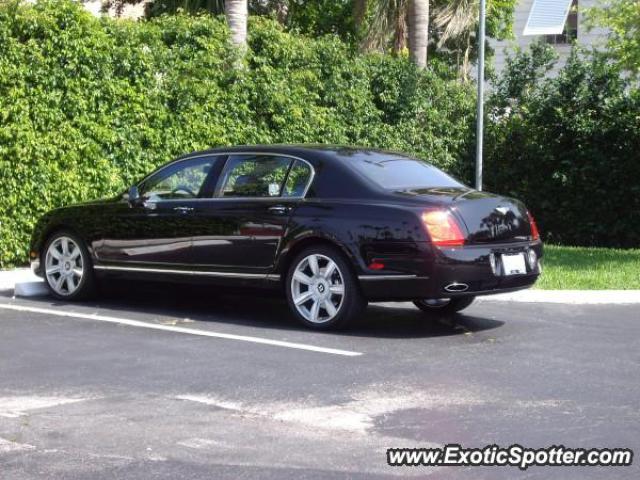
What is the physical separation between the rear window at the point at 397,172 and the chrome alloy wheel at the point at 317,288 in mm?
838

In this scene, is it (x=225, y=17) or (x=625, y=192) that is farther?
(x=625, y=192)

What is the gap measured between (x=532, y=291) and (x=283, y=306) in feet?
8.83

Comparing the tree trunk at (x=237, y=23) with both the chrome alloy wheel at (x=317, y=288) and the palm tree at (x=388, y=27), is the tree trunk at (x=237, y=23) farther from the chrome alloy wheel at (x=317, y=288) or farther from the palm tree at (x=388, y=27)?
the palm tree at (x=388, y=27)

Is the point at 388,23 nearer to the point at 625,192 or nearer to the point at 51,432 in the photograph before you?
the point at 625,192

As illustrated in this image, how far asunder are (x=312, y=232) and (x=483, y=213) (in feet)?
4.65

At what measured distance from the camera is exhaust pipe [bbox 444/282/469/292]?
29.5ft

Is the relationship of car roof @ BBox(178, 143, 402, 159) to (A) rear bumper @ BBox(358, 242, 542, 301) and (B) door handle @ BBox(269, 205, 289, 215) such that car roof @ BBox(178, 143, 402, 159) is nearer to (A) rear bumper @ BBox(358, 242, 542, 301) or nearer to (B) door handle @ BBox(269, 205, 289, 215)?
(B) door handle @ BBox(269, 205, 289, 215)

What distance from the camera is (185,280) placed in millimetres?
10352

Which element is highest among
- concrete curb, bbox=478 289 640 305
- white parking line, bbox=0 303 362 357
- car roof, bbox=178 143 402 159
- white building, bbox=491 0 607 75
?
white building, bbox=491 0 607 75

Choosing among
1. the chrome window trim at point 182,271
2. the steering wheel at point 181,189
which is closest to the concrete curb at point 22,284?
the chrome window trim at point 182,271

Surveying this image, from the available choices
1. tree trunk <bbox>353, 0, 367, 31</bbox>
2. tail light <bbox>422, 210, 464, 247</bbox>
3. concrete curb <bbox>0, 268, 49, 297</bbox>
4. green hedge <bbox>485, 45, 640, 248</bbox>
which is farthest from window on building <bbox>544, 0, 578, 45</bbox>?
tail light <bbox>422, 210, 464, 247</bbox>

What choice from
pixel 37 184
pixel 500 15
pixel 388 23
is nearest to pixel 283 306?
pixel 37 184

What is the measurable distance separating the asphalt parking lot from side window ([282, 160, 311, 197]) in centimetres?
117

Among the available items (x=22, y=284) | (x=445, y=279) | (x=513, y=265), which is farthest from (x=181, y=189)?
(x=513, y=265)
